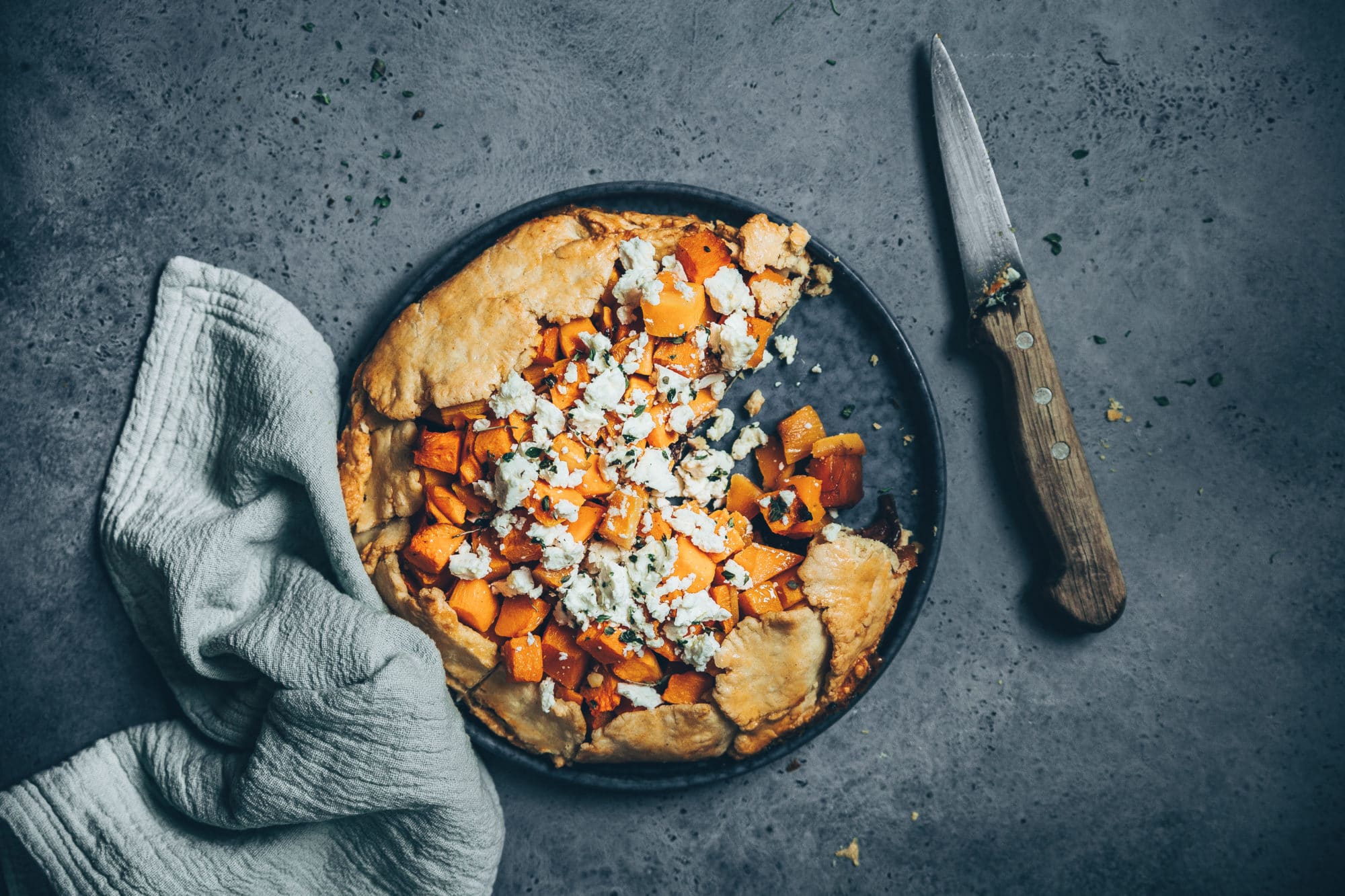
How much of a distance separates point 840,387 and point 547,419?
110 centimetres

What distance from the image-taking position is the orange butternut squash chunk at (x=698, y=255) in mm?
2375

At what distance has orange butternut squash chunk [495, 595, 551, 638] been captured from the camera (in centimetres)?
240

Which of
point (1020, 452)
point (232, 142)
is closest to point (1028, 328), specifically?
point (1020, 452)

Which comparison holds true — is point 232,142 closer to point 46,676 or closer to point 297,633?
point 297,633

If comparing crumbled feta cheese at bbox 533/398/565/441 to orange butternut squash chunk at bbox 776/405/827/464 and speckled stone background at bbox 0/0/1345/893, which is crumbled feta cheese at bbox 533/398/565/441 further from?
speckled stone background at bbox 0/0/1345/893

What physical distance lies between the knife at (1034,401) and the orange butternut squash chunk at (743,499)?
1.03 m

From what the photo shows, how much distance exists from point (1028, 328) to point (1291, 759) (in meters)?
2.00

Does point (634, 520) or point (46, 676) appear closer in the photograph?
point (634, 520)

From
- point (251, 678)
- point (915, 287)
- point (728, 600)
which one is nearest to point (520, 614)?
point (728, 600)

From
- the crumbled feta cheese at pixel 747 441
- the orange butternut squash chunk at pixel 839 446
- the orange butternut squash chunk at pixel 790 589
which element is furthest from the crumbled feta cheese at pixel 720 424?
the orange butternut squash chunk at pixel 790 589

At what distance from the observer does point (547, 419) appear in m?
2.31

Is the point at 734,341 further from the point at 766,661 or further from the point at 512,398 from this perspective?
the point at 766,661

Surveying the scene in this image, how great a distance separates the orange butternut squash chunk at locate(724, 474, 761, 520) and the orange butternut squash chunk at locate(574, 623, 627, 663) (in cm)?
58

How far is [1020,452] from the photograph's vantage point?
9.20ft
